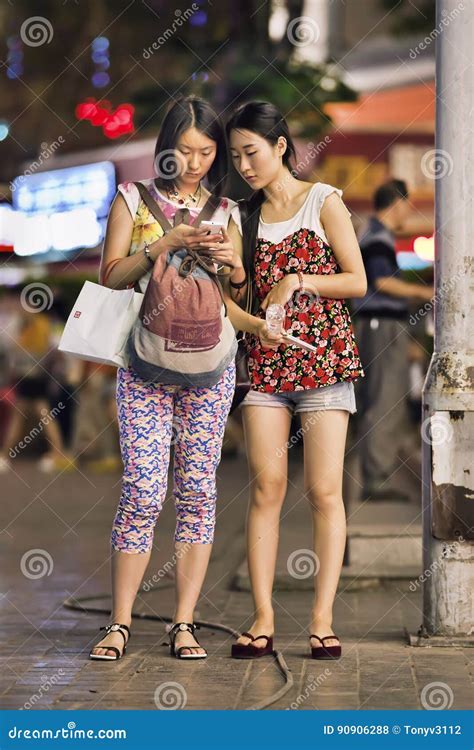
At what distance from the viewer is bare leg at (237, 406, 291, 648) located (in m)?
5.43

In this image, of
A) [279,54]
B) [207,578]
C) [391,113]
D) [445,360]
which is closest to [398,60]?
[391,113]

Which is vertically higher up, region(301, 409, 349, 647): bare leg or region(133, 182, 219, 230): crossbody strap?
region(133, 182, 219, 230): crossbody strap

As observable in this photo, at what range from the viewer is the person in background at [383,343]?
910 centimetres

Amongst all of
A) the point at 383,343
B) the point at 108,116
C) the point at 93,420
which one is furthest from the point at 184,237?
the point at 108,116

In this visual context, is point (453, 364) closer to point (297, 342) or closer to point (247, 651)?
point (297, 342)

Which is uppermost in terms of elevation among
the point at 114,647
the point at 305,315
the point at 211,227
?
the point at 211,227

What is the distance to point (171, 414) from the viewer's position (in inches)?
211

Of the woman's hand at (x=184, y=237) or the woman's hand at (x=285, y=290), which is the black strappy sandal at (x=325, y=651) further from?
the woman's hand at (x=184, y=237)

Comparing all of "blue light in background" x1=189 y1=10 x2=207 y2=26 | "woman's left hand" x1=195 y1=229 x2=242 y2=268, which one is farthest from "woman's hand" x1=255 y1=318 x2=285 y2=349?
"blue light in background" x1=189 y1=10 x2=207 y2=26

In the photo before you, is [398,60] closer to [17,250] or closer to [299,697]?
[17,250]

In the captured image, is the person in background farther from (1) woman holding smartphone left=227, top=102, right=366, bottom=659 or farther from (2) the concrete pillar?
(1) woman holding smartphone left=227, top=102, right=366, bottom=659

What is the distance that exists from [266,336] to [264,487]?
0.62 metres

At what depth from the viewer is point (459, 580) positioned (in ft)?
18.3

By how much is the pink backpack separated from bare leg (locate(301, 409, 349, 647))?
18.6 inches
